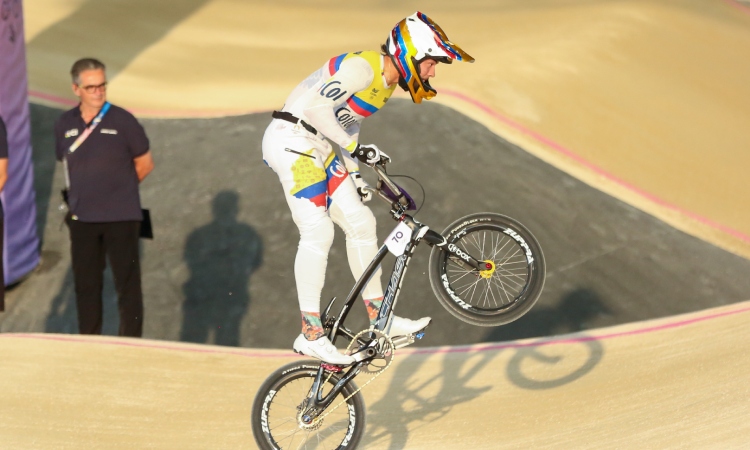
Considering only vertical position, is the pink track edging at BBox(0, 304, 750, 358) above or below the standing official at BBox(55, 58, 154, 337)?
below

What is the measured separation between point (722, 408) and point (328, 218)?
3.41 meters

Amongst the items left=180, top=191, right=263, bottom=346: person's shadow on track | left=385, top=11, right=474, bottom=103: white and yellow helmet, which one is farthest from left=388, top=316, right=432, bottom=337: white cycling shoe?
left=180, top=191, right=263, bottom=346: person's shadow on track

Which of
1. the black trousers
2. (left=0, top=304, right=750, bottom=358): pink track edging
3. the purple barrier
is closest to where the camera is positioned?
the black trousers

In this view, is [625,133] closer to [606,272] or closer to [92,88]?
[606,272]

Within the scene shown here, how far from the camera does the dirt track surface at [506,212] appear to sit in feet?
22.8

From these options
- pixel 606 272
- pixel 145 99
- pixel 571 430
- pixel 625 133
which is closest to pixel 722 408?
pixel 571 430

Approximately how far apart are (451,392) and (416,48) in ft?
10.7

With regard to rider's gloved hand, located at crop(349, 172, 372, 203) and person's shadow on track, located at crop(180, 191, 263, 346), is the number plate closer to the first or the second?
rider's gloved hand, located at crop(349, 172, 372, 203)

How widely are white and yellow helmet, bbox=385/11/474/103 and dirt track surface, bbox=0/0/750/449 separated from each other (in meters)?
2.70

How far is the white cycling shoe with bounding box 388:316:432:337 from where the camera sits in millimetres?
5723

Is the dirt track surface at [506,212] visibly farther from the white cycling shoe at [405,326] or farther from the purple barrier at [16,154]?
→ the white cycling shoe at [405,326]

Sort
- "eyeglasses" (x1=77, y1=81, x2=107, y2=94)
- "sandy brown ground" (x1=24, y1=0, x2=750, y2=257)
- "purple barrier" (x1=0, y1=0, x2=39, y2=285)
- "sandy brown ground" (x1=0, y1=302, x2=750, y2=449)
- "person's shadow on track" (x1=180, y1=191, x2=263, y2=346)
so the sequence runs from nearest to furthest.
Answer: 1. "sandy brown ground" (x1=0, y1=302, x2=750, y2=449)
2. "eyeglasses" (x1=77, y1=81, x2=107, y2=94)
3. "person's shadow on track" (x1=180, y1=191, x2=263, y2=346)
4. "purple barrier" (x1=0, y1=0, x2=39, y2=285)
5. "sandy brown ground" (x1=24, y1=0, x2=750, y2=257)

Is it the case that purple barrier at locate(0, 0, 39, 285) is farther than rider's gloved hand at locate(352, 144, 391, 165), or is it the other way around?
purple barrier at locate(0, 0, 39, 285)

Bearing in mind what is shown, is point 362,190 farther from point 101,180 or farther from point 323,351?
point 101,180
